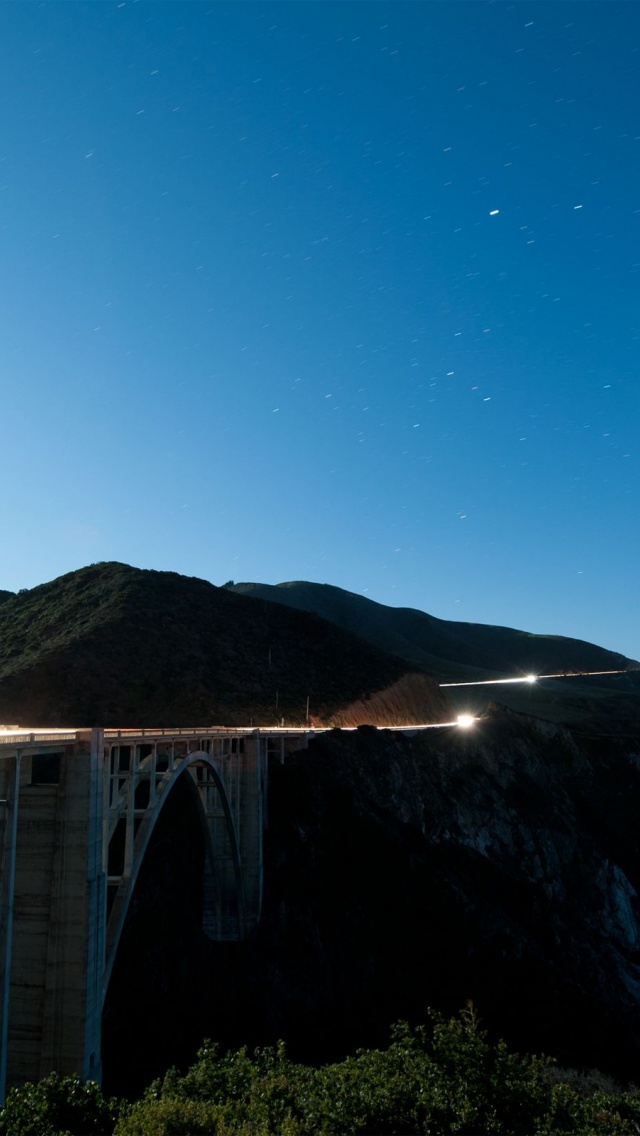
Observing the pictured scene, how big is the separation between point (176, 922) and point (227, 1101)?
937 inches

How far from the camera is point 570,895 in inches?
2416

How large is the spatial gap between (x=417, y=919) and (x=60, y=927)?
112 ft

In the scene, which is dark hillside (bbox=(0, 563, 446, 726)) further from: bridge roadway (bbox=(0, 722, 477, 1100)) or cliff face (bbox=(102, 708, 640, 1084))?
bridge roadway (bbox=(0, 722, 477, 1100))

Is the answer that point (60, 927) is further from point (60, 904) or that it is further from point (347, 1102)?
point (347, 1102)

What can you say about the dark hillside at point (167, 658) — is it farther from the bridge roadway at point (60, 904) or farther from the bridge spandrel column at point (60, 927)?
the bridge spandrel column at point (60, 927)

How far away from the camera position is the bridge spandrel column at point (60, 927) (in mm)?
15648

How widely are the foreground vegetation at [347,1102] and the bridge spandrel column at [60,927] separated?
2065mm

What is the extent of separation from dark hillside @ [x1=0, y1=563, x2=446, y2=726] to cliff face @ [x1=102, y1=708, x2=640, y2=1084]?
1524 centimetres

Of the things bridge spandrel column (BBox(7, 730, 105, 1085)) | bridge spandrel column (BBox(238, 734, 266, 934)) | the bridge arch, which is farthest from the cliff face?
bridge spandrel column (BBox(7, 730, 105, 1085))

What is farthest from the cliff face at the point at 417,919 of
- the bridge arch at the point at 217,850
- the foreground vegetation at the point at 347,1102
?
the foreground vegetation at the point at 347,1102

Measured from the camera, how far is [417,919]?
45.2 metres

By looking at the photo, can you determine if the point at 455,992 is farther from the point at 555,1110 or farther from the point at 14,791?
the point at 14,791

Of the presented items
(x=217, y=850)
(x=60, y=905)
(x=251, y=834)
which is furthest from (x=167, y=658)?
(x=60, y=905)

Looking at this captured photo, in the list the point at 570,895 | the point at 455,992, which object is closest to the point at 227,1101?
the point at 455,992
